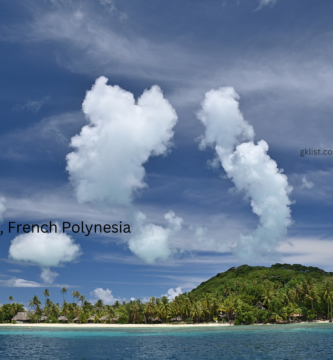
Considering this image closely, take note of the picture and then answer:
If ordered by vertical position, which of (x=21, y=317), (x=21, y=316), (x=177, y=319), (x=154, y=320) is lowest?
(x=154, y=320)

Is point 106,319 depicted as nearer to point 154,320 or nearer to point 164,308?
Answer: point 154,320

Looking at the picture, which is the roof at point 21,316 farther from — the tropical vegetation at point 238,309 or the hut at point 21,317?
the tropical vegetation at point 238,309

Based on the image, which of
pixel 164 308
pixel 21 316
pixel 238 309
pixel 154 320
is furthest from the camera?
pixel 21 316

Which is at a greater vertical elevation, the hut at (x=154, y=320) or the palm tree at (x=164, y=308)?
the palm tree at (x=164, y=308)

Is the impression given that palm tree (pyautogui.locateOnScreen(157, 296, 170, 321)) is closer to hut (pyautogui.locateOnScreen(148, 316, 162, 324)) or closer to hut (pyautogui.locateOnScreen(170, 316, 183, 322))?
hut (pyautogui.locateOnScreen(170, 316, 183, 322))

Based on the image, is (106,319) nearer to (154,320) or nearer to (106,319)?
(106,319)

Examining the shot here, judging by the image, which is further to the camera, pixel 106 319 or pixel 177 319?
pixel 106 319

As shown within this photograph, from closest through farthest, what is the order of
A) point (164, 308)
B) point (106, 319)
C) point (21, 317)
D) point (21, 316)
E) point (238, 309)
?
1. point (238, 309)
2. point (164, 308)
3. point (106, 319)
4. point (21, 317)
5. point (21, 316)

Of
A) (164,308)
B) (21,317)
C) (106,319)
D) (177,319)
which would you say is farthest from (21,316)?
(177,319)

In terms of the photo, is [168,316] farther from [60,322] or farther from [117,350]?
[117,350]

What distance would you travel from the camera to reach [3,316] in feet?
537

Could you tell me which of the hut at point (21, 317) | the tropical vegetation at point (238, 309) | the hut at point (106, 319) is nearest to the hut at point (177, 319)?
the tropical vegetation at point (238, 309)

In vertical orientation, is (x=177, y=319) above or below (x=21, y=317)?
below

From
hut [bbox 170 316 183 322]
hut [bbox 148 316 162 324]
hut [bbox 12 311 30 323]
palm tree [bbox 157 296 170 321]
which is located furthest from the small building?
hut [bbox 12 311 30 323]
